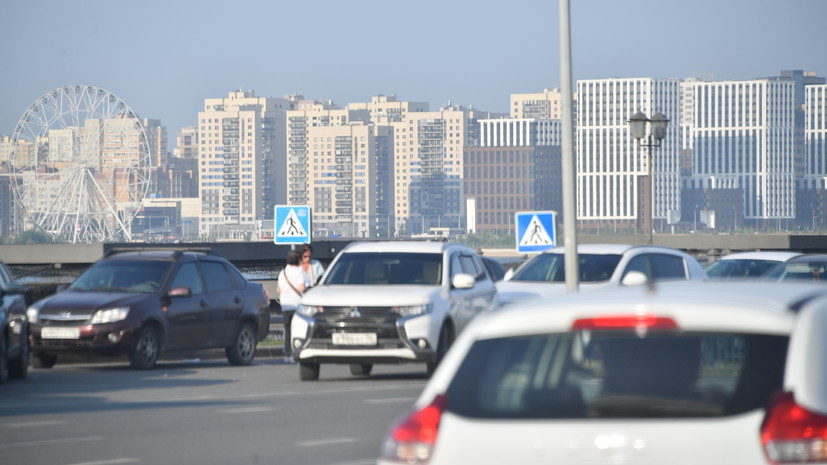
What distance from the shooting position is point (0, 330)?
51.3 feet

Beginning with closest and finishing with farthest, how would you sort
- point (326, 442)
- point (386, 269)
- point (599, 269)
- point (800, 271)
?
point (326, 442) < point (386, 269) < point (599, 269) < point (800, 271)

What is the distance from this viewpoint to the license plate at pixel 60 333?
18203 mm

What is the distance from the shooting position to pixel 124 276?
64.3ft

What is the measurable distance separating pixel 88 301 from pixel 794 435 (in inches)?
614

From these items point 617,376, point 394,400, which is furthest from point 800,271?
point 617,376

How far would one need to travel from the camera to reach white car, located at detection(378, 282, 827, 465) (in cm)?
392

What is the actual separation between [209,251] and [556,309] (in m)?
19.0

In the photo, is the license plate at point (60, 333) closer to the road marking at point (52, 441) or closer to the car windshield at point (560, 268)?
the car windshield at point (560, 268)

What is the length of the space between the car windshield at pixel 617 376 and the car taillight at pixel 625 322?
0.02 m

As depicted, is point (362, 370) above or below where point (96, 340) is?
below

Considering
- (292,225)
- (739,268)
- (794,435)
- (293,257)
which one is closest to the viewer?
(794,435)

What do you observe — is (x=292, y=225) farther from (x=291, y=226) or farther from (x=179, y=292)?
(x=179, y=292)

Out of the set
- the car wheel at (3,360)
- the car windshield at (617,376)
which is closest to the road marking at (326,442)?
the car windshield at (617,376)

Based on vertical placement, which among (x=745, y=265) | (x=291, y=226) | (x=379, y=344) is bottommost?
(x=379, y=344)
